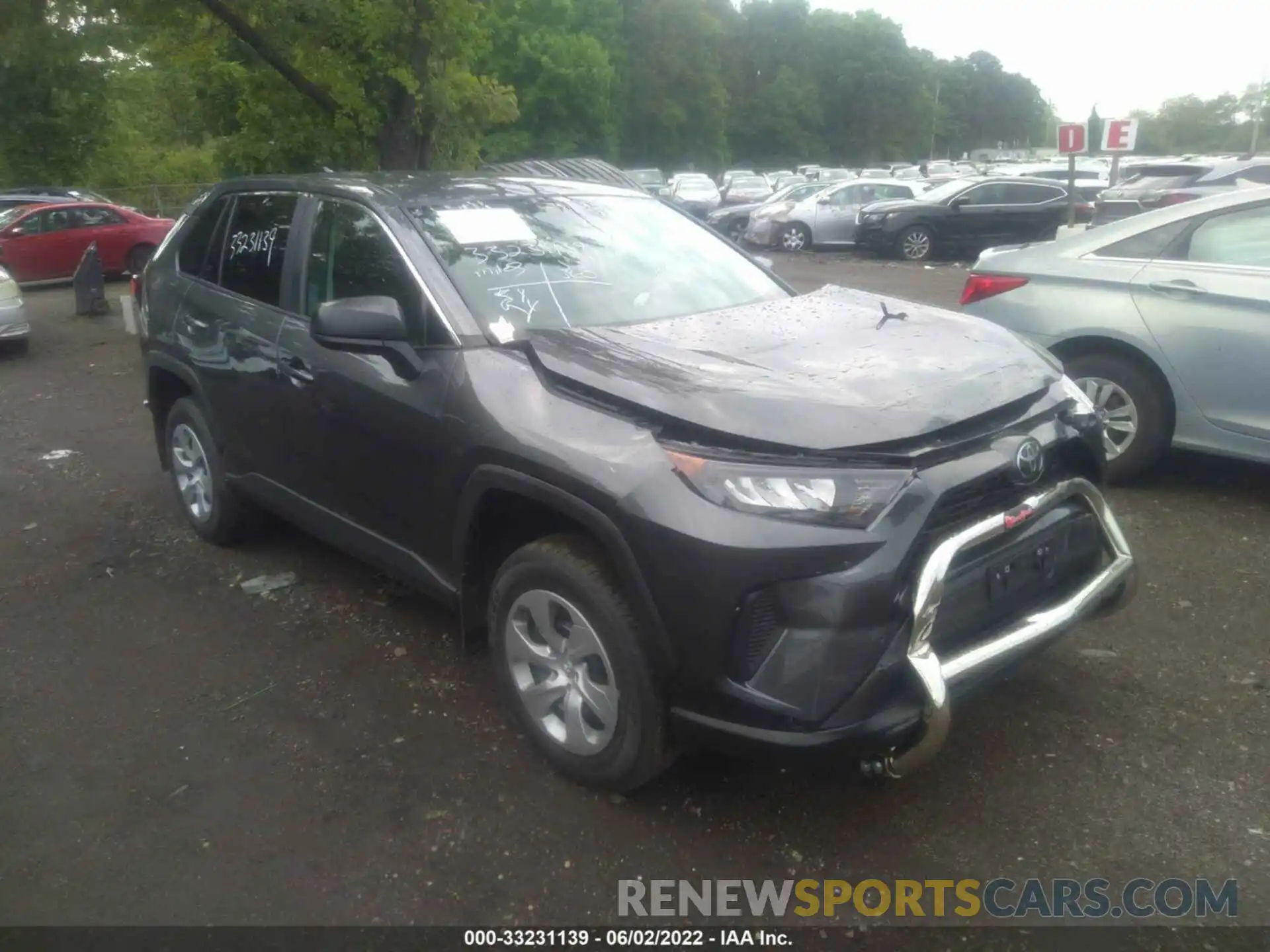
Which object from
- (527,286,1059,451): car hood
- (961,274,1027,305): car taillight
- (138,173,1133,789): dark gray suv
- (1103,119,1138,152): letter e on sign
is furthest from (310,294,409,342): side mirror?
(1103,119,1138,152): letter e on sign

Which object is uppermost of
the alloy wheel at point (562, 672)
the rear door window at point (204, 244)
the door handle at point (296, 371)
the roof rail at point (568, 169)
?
the roof rail at point (568, 169)

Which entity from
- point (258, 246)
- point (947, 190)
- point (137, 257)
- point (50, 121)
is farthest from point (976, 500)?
point (50, 121)

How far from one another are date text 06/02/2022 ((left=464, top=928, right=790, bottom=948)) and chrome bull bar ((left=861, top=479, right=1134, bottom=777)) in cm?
51

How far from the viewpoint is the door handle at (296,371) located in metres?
4.13

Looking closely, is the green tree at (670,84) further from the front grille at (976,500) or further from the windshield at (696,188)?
the front grille at (976,500)

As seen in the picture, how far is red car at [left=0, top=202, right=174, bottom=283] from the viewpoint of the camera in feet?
57.9

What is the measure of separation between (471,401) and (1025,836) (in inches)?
80.9

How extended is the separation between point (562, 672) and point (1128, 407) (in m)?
3.77

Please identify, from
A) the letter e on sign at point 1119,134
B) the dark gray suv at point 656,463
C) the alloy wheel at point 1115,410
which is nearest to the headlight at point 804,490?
the dark gray suv at point 656,463

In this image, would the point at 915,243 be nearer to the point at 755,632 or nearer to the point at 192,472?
the point at 192,472

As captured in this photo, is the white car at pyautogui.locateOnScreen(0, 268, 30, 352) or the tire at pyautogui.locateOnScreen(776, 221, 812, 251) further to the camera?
the tire at pyautogui.locateOnScreen(776, 221, 812, 251)

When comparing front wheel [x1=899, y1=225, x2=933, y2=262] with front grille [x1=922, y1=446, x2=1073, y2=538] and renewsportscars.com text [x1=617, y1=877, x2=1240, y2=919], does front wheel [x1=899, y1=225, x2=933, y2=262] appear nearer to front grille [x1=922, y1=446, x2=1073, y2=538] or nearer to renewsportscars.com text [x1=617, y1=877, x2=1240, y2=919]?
front grille [x1=922, y1=446, x2=1073, y2=538]

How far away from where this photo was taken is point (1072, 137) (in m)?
14.4

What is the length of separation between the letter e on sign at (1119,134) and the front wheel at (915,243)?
414 centimetres
